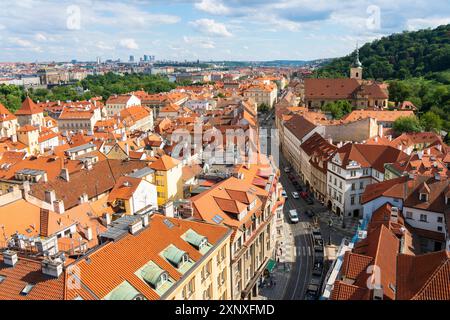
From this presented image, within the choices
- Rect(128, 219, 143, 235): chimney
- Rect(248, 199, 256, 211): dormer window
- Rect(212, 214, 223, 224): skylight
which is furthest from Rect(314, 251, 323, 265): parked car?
Rect(128, 219, 143, 235): chimney

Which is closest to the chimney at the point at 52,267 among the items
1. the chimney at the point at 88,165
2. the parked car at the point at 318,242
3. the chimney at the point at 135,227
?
the chimney at the point at 135,227

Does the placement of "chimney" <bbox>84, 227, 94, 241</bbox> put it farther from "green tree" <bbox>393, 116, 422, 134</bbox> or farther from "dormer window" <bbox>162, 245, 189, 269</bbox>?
"green tree" <bbox>393, 116, 422, 134</bbox>

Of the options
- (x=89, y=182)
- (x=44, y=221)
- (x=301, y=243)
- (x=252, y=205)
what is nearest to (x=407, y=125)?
(x=301, y=243)

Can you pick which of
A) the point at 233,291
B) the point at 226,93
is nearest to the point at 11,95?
the point at 226,93

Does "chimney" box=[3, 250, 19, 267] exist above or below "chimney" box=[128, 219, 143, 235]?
below

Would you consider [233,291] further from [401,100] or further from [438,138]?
[401,100]

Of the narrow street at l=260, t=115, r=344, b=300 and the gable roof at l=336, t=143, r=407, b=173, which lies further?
the gable roof at l=336, t=143, r=407, b=173
